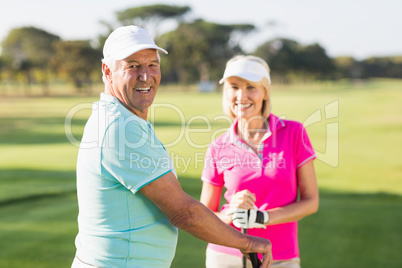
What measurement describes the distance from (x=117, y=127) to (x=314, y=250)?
3977 millimetres

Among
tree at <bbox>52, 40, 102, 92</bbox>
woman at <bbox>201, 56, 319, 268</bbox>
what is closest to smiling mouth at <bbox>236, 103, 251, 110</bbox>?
woman at <bbox>201, 56, 319, 268</bbox>

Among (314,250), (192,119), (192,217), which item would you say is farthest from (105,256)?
(192,119)

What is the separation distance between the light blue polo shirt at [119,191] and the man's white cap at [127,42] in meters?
0.19

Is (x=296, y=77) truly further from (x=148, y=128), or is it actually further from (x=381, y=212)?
(x=148, y=128)

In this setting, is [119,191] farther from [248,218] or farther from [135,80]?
[248,218]

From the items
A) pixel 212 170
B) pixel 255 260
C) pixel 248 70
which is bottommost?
pixel 255 260

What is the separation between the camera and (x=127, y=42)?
76.3 inches

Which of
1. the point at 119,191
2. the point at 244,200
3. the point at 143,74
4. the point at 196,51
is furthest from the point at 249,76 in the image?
the point at 196,51

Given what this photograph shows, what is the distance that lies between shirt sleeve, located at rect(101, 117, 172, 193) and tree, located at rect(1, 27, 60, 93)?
192 ft

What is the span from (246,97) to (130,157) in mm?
1240

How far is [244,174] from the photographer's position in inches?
106

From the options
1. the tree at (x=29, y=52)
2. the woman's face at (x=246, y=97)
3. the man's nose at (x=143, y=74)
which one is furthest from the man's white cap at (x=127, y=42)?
the tree at (x=29, y=52)

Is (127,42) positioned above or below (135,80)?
above

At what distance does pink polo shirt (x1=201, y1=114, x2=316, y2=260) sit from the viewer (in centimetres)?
265
